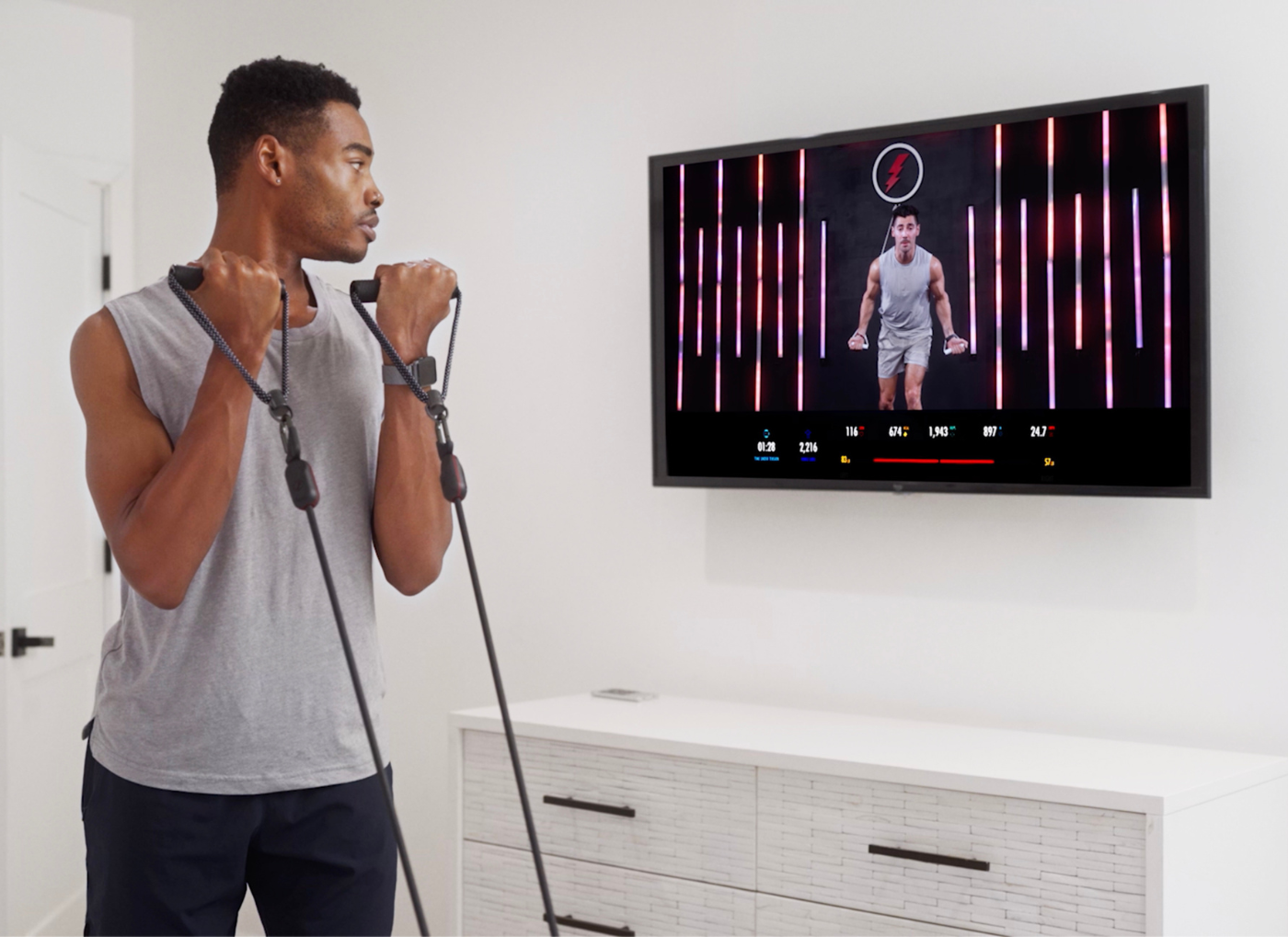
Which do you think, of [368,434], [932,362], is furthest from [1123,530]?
[368,434]

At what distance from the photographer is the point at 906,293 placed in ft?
7.38

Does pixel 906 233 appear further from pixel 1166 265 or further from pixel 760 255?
pixel 1166 265

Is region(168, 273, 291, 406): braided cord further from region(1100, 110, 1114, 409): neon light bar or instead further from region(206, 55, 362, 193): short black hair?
region(1100, 110, 1114, 409): neon light bar

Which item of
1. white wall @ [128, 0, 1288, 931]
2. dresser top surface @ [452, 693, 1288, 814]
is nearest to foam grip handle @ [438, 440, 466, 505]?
dresser top surface @ [452, 693, 1288, 814]

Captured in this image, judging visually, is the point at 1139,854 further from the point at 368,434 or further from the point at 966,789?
the point at 368,434

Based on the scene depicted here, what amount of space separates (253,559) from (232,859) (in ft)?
0.93

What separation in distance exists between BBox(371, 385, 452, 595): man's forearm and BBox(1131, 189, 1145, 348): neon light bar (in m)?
1.26

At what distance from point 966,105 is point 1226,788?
1253 millimetres

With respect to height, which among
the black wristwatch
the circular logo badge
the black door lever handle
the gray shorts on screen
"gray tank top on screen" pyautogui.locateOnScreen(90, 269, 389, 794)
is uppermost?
the circular logo badge

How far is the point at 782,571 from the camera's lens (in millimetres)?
2545

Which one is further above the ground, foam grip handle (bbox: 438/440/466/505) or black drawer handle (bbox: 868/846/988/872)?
foam grip handle (bbox: 438/440/466/505)

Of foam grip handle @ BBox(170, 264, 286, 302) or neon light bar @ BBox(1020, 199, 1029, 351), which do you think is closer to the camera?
foam grip handle @ BBox(170, 264, 286, 302)

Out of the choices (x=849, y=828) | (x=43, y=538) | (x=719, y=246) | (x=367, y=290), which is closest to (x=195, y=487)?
(x=367, y=290)

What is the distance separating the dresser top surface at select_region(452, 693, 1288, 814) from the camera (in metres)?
1.86
